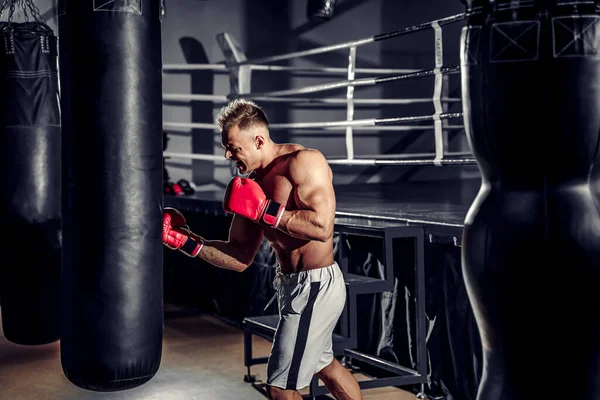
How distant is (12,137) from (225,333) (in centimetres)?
158

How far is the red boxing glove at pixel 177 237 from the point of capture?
260 cm

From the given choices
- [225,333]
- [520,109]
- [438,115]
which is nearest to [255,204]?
[520,109]

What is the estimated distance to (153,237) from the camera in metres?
2.53

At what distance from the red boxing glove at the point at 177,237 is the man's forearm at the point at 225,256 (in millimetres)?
30

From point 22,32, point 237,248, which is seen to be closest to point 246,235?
point 237,248

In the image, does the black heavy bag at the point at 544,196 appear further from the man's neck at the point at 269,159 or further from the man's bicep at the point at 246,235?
the man's bicep at the point at 246,235

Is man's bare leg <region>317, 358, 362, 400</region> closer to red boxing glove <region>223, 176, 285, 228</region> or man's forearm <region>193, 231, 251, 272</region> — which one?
man's forearm <region>193, 231, 251, 272</region>

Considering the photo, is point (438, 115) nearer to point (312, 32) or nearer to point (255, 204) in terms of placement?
point (255, 204)

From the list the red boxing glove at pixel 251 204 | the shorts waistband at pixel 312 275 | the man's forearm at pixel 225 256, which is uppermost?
the red boxing glove at pixel 251 204

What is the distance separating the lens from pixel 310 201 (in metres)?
2.46

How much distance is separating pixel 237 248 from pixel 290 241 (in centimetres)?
21

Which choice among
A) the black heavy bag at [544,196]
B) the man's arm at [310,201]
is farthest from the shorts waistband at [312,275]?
the black heavy bag at [544,196]

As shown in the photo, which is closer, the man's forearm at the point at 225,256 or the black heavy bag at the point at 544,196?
the black heavy bag at the point at 544,196

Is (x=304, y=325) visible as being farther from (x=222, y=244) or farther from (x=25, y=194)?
(x=25, y=194)
